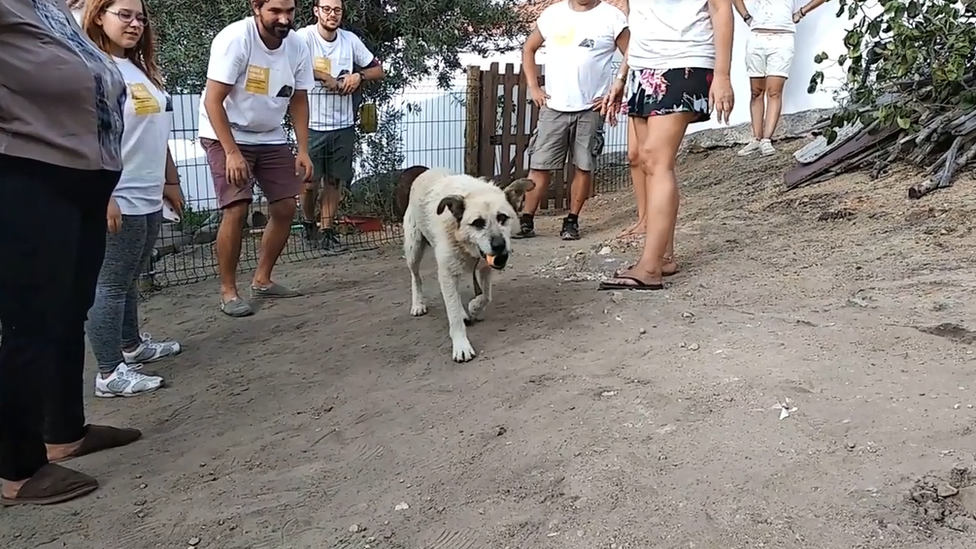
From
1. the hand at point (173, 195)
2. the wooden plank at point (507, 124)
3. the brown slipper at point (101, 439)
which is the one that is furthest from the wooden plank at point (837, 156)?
the brown slipper at point (101, 439)

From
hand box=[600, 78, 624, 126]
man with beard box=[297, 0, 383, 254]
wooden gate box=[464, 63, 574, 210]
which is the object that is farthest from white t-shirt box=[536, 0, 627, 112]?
wooden gate box=[464, 63, 574, 210]

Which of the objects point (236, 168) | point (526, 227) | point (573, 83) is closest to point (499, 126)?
point (526, 227)

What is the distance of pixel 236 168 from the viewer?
4.70 meters

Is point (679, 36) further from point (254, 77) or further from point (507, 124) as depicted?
point (507, 124)

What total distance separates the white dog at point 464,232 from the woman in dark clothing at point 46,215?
67.0 inches

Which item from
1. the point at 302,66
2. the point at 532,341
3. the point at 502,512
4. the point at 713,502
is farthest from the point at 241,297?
the point at 713,502

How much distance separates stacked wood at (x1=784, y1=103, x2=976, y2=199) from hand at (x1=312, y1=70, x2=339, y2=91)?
3856 millimetres

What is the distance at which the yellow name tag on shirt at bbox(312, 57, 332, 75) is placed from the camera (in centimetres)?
664

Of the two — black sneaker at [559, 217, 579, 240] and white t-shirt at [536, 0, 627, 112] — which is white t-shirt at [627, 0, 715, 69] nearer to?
white t-shirt at [536, 0, 627, 112]

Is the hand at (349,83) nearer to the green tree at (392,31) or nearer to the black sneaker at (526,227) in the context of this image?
the green tree at (392,31)

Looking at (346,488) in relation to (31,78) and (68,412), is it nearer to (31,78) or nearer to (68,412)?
(68,412)

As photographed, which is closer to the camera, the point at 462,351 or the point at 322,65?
the point at 462,351

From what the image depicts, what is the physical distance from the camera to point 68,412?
2977 mm

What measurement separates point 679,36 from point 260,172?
8.76 feet
